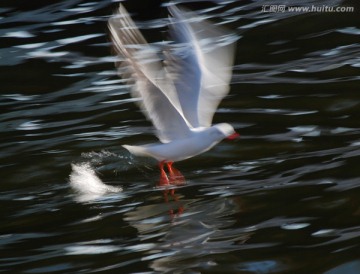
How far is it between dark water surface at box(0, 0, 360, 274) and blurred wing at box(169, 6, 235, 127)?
2.19 ft

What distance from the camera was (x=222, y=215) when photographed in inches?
332

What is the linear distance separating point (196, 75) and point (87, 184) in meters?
1.63

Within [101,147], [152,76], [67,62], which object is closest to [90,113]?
[101,147]

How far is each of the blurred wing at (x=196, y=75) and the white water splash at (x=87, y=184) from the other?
1135mm

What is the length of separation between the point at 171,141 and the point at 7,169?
6.41ft

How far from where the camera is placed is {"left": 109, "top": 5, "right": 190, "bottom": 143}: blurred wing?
28.7ft

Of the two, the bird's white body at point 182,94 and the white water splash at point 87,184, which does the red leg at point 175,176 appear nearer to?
the bird's white body at point 182,94

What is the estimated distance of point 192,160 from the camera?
1047 centimetres

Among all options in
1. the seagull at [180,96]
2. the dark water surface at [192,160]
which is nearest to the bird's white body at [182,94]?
the seagull at [180,96]

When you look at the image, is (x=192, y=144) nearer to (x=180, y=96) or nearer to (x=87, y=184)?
(x=180, y=96)

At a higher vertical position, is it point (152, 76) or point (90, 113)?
point (152, 76)

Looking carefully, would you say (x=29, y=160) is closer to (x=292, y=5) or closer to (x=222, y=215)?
(x=222, y=215)

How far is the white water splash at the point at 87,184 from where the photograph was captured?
31.2ft

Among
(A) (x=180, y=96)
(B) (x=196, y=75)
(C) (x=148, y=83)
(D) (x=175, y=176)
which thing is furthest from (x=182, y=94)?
(D) (x=175, y=176)
